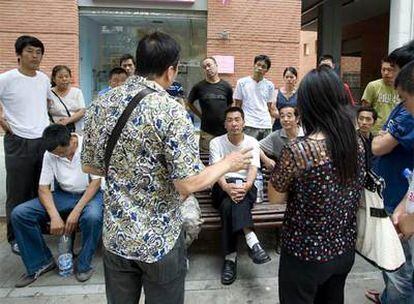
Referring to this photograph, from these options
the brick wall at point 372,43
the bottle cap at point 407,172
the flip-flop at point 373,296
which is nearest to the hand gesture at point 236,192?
the flip-flop at point 373,296

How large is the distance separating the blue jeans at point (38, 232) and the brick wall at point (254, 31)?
274 inches

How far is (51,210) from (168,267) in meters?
2.16

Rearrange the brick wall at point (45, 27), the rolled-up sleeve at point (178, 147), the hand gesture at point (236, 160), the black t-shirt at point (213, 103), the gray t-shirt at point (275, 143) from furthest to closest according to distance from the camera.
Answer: the brick wall at point (45, 27) < the black t-shirt at point (213, 103) < the gray t-shirt at point (275, 143) < the hand gesture at point (236, 160) < the rolled-up sleeve at point (178, 147)

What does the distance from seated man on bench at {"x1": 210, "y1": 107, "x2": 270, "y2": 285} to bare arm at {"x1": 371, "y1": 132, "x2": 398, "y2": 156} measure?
136cm

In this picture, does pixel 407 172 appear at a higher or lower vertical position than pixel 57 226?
higher

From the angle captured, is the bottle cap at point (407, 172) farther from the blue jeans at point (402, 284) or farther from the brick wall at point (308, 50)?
the brick wall at point (308, 50)

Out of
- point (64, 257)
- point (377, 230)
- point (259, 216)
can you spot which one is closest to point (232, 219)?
point (259, 216)

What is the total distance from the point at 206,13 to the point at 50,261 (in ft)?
25.2

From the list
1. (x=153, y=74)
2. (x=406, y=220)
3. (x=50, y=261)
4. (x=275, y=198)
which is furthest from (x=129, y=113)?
(x=50, y=261)

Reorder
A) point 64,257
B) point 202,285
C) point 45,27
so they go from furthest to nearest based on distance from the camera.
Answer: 1. point 45,27
2. point 64,257
3. point 202,285

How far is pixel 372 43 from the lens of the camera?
1844cm

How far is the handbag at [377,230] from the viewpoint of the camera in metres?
2.09

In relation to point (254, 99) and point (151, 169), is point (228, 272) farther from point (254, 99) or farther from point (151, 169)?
point (254, 99)

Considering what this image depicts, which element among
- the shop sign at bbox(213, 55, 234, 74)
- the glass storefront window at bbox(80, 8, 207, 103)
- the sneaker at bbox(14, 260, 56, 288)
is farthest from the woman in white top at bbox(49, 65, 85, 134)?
the shop sign at bbox(213, 55, 234, 74)
